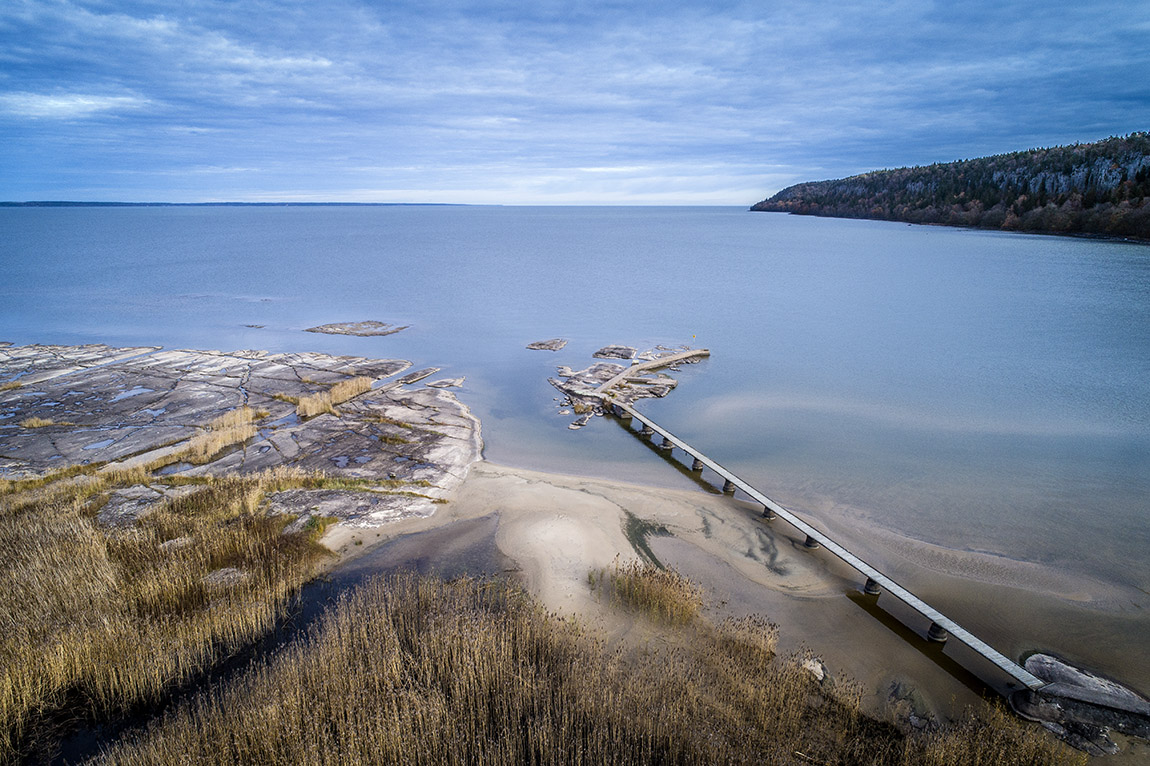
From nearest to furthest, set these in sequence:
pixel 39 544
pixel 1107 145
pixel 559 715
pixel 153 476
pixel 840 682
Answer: pixel 559 715, pixel 840 682, pixel 39 544, pixel 153 476, pixel 1107 145

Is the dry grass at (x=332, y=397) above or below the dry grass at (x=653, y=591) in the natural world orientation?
above

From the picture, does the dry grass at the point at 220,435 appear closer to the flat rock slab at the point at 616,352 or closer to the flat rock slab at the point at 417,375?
the flat rock slab at the point at 417,375

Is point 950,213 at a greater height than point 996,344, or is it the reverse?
point 950,213

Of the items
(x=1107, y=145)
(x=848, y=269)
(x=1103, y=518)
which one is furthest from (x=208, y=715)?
(x=1107, y=145)

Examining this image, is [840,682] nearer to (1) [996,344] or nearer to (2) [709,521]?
(2) [709,521]

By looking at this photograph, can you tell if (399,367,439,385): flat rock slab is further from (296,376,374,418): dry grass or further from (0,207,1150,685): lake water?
(296,376,374,418): dry grass

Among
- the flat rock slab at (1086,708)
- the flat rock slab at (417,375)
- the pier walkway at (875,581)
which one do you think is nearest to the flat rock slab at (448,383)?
the flat rock slab at (417,375)
